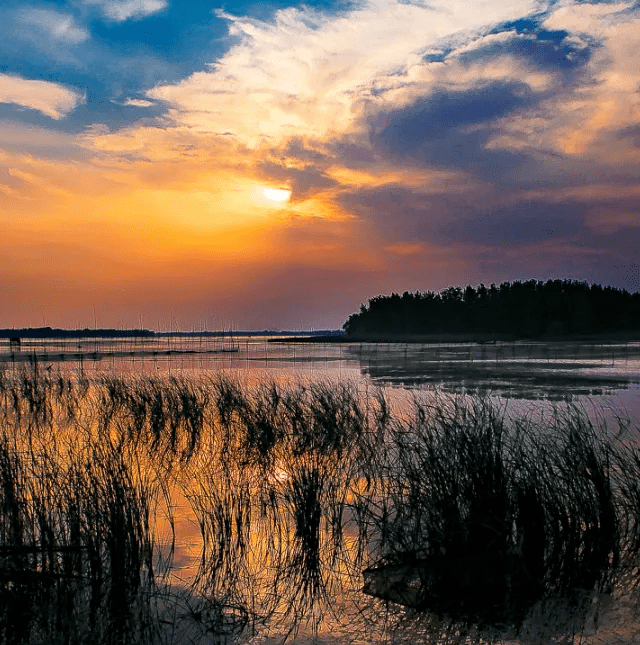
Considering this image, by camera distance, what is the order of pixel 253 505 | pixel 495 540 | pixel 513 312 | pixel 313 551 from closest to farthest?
pixel 495 540 → pixel 313 551 → pixel 253 505 → pixel 513 312

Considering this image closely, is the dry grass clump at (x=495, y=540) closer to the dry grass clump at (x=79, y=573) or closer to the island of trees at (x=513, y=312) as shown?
the dry grass clump at (x=79, y=573)

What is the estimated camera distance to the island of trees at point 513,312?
11976 centimetres

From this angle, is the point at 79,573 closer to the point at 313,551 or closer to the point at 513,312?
the point at 313,551

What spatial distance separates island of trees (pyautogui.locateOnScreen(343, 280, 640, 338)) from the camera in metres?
120

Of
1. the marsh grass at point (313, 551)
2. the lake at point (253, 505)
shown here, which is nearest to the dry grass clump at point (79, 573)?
the marsh grass at point (313, 551)

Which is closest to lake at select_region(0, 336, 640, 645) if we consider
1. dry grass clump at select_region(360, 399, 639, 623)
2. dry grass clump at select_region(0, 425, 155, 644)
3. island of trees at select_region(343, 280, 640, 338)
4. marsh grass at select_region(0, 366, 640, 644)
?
marsh grass at select_region(0, 366, 640, 644)

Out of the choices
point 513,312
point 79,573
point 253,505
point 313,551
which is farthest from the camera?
point 513,312

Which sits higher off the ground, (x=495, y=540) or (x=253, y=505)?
(x=495, y=540)

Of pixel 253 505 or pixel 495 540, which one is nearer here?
pixel 495 540

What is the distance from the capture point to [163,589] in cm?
582

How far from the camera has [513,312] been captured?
12612 centimetres

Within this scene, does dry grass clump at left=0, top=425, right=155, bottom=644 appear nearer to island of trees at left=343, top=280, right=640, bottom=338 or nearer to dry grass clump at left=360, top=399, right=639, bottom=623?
dry grass clump at left=360, top=399, right=639, bottom=623

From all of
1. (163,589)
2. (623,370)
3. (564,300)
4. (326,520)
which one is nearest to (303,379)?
(623,370)

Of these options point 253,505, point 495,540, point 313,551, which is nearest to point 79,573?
point 313,551
